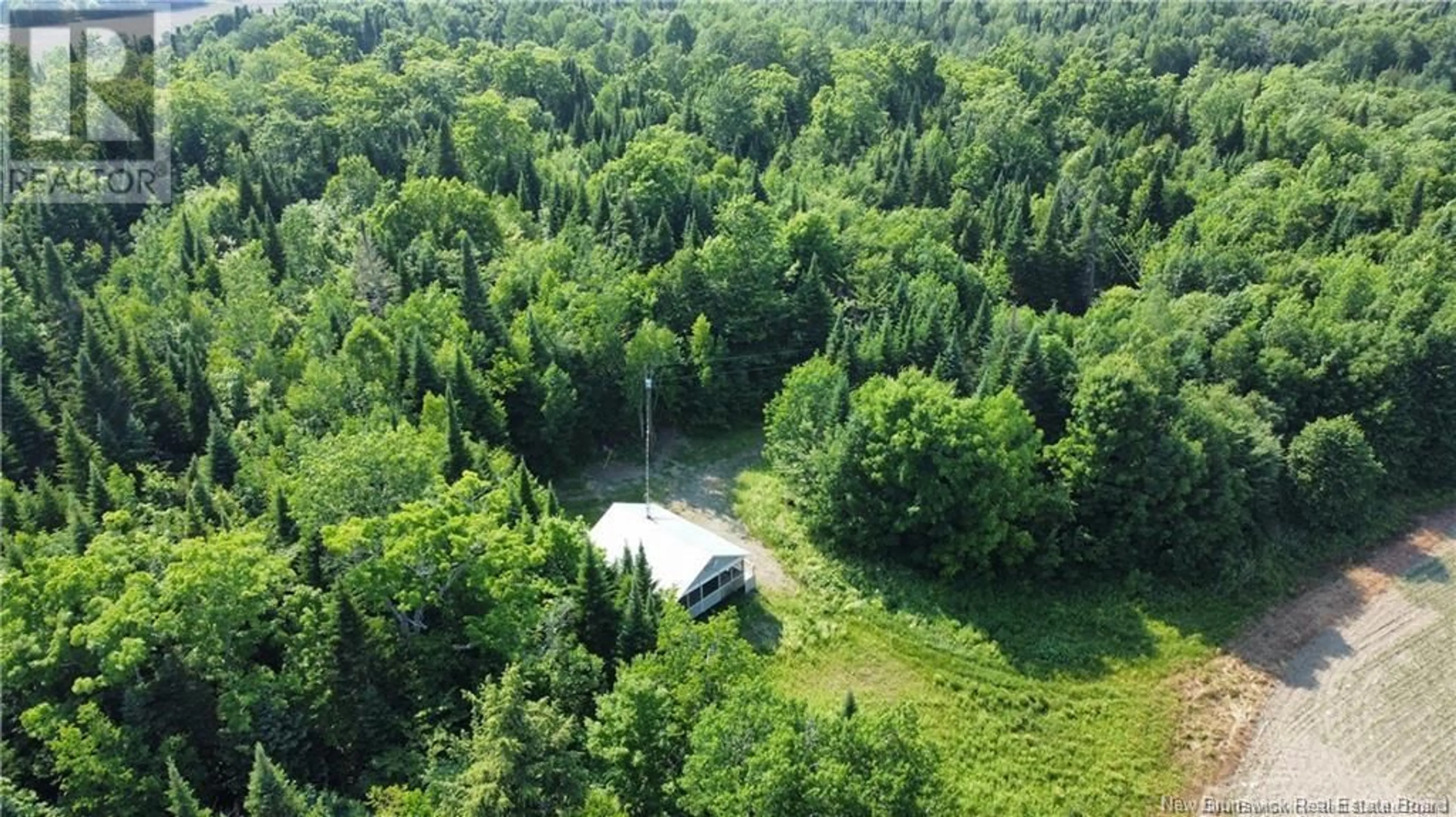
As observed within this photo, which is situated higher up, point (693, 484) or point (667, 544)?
point (693, 484)

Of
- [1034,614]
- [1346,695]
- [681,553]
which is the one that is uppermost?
[681,553]

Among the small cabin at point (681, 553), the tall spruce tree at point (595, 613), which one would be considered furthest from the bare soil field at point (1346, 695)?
the tall spruce tree at point (595, 613)

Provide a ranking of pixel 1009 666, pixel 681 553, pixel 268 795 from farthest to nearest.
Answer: pixel 681 553 → pixel 1009 666 → pixel 268 795

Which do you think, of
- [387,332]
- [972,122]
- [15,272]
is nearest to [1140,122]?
[972,122]

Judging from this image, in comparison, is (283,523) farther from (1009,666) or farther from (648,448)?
(1009,666)

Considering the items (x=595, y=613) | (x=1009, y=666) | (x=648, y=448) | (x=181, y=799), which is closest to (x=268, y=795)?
(x=181, y=799)

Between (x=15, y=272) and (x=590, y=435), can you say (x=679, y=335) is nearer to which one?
(x=590, y=435)
